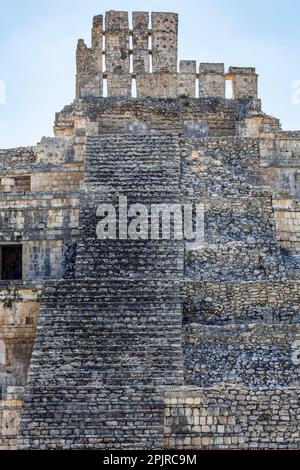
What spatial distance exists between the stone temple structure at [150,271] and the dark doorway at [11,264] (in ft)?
0.11

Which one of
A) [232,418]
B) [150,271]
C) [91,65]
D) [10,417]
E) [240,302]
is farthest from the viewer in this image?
[91,65]

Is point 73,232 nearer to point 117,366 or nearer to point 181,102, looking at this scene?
point 117,366

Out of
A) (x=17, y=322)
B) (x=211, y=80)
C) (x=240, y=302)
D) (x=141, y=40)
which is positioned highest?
(x=141, y=40)

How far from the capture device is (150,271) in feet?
63.6

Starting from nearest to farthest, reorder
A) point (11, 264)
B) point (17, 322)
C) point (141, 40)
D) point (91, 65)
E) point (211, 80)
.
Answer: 1. point (17, 322)
2. point (11, 264)
3. point (211, 80)
4. point (91, 65)
5. point (141, 40)

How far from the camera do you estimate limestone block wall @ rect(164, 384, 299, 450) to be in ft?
50.9

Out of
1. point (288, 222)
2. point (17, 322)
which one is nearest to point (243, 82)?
point (288, 222)

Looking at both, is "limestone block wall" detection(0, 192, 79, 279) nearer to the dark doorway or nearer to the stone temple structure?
the stone temple structure

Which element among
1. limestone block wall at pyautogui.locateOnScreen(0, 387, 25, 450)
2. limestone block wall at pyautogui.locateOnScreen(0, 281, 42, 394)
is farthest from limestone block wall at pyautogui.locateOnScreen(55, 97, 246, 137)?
limestone block wall at pyautogui.locateOnScreen(0, 387, 25, 450)

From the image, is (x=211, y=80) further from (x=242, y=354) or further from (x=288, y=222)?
(x=242, y=354)

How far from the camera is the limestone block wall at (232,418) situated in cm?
1551

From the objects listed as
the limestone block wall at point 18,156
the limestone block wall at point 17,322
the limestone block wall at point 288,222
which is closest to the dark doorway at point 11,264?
the limestone block wall at point 18,156

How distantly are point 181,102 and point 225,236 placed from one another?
7694 millimetres

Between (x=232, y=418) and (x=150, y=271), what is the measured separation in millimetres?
4528
